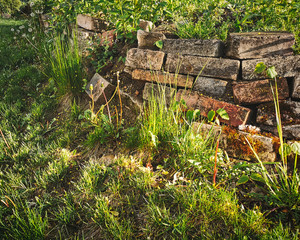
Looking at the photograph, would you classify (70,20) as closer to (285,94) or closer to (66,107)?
(66,107)

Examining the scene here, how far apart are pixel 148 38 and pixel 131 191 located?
1789 millimetres

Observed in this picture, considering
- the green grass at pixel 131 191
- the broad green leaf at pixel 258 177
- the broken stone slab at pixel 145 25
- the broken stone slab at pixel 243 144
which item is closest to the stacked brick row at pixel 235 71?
the broken stone slab at pixel 243 144

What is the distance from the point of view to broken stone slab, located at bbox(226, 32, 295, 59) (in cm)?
189

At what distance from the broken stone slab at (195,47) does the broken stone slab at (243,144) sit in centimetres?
80

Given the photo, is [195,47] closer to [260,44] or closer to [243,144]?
[260,44]

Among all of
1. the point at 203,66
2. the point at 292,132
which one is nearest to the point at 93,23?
the point at 203,66

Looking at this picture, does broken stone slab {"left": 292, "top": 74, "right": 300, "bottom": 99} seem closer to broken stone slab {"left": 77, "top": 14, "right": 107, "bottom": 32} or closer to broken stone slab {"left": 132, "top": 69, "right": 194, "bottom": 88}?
broken stone slab {"left": 132, "top": 69, "right": 194, "bottom": 88}

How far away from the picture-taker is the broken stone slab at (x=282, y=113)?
1.82 metres

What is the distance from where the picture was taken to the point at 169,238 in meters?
1.43

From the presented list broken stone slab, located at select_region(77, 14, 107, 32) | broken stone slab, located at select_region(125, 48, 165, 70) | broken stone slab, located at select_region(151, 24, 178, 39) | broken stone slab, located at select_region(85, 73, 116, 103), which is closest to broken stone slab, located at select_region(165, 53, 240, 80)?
A: broken stone slab, located at select_region(125, 48, 165, 70)

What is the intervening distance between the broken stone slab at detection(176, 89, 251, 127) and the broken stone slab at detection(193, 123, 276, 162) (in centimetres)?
12

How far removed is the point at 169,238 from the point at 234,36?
75.2 inches

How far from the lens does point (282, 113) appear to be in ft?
6.15

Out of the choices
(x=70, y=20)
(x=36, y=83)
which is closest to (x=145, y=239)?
(x=36, y=83)
